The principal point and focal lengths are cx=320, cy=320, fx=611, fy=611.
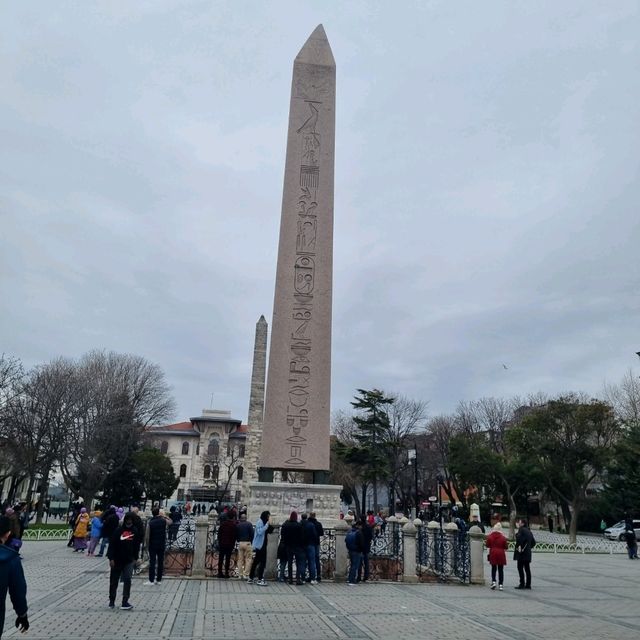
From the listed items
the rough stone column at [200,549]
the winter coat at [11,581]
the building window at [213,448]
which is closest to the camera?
the winter coat at [11,581]

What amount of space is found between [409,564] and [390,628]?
5.03m

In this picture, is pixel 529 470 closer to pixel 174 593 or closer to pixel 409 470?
pixel 409 470

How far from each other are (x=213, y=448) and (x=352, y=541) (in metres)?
60.2

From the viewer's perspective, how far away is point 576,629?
7.44 metres

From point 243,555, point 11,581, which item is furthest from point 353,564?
point 11,581

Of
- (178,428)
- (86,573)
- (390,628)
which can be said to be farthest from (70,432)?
(178,428)

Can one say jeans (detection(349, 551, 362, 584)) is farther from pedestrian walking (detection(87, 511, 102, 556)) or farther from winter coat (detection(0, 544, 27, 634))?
pedestrian walking (detection(87, 511, 102, 556))

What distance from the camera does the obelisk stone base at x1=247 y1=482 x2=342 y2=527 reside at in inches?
551

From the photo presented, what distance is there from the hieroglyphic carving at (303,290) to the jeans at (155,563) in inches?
157

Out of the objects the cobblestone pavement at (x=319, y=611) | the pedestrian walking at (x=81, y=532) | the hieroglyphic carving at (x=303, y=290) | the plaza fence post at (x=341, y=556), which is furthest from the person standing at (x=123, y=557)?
the pedestrian walking at (x=81, y=532)

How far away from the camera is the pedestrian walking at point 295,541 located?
10578 mm

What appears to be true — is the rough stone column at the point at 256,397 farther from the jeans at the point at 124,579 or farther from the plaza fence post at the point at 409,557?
the jeans at the point at 124,579

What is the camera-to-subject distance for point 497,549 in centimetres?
1142

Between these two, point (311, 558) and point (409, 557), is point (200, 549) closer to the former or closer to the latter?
point (311, 558)
